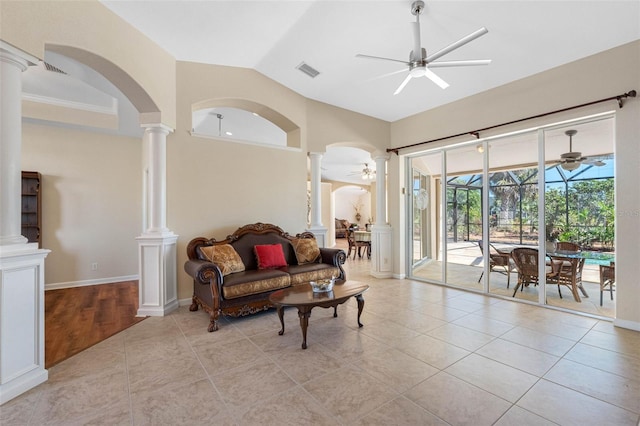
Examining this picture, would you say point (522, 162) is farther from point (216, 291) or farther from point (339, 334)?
point (216, 291)

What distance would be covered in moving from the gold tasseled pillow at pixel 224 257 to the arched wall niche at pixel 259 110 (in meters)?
2.12

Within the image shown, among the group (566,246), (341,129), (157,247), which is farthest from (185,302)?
(566,246)

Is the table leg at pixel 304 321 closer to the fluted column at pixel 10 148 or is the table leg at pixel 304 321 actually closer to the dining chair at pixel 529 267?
the fluted column at pixel 10 148

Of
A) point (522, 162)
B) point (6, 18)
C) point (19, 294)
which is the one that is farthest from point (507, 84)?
point (19, 294)

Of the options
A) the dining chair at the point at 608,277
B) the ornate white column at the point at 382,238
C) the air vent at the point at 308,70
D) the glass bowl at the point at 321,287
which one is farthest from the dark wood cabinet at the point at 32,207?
the dining chair at the point at 608,277

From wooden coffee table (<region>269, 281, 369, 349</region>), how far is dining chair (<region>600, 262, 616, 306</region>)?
3201mm

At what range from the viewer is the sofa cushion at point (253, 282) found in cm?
340

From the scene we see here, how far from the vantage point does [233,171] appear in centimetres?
456

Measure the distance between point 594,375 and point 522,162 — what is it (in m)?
3.11

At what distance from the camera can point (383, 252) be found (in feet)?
19.6

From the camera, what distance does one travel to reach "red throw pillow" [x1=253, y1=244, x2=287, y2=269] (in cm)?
422

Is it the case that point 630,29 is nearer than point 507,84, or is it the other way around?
point 630,29

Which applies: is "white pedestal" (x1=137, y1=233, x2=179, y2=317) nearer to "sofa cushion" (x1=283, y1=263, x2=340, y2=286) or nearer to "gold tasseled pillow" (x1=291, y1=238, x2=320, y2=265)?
"sofa cushion" (x1=283, y1=263, x2=340, y2=286)

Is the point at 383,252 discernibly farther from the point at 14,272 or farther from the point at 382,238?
the point at 14,272
